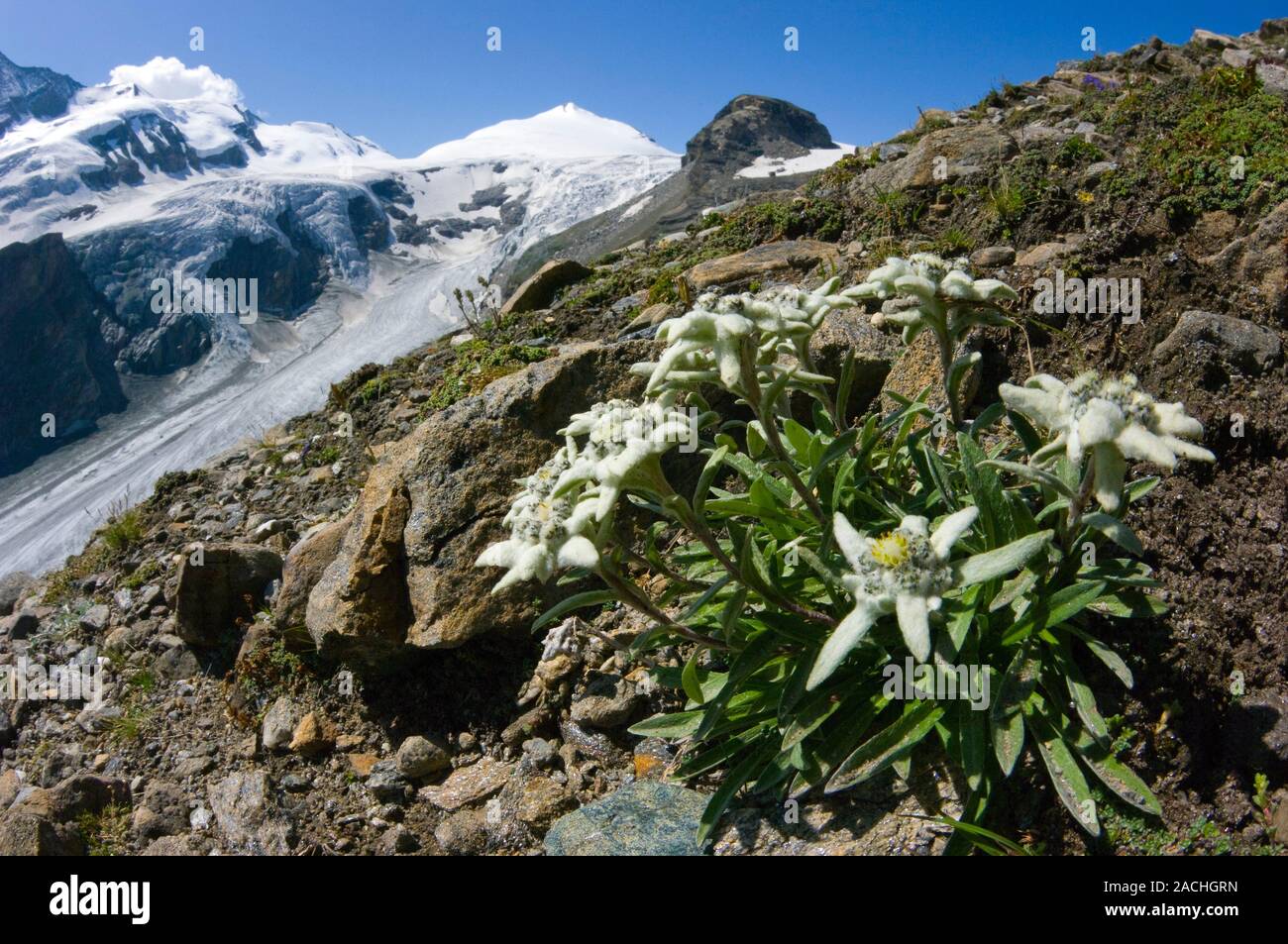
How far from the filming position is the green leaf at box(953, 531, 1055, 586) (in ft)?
9.19

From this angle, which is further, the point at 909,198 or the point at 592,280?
the point at 592,280

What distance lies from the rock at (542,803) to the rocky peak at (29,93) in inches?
3040

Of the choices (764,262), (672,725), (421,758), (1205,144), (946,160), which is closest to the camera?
(672,725)

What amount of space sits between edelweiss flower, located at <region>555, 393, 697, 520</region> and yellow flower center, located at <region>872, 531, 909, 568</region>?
922mm

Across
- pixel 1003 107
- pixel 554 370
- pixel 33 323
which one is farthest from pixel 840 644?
pixel 33 323

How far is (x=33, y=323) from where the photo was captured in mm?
39500

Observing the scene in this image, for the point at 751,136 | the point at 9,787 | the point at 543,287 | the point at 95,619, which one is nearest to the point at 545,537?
Answer: the point at 9,787

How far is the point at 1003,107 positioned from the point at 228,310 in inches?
1175

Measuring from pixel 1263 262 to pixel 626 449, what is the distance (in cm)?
507

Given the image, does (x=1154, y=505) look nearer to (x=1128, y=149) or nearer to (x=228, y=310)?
(x=1128, y=149)

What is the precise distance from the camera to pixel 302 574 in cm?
596

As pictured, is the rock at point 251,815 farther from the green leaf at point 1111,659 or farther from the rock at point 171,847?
the green leaf at point 1111,659

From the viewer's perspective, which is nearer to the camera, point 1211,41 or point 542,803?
point 542,803

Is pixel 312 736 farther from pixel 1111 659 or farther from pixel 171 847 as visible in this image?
pixel 1111 659
